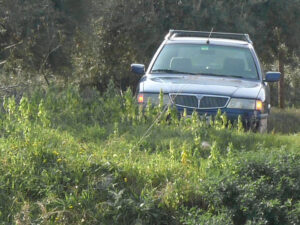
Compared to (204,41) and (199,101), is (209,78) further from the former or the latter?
(204,41)

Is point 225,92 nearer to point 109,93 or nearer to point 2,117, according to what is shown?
point 109,93

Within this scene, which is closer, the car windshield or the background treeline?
the car windshield

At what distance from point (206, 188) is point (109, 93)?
11.5ft

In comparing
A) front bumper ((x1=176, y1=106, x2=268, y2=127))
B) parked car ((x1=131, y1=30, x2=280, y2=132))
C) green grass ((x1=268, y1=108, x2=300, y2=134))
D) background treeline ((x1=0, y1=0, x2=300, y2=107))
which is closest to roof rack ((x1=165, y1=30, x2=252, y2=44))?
parked car ((x1=131, y1=30, x2=280, y2=132))

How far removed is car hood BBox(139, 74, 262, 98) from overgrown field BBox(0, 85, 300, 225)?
1501mm

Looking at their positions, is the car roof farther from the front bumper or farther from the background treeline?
the background treeline

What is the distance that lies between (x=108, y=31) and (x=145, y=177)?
40.2ft

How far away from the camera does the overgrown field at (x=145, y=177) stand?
5848mm

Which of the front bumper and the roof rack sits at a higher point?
the roof rack

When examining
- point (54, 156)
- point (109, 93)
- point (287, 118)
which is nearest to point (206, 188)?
point (54, 156)

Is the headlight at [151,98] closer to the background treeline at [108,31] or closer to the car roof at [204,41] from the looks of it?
the car roof at [204,41]

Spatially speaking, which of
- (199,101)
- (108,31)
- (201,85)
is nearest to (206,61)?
(201,85)

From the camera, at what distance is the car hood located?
9.02 m

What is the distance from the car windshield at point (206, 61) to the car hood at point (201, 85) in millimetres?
276
